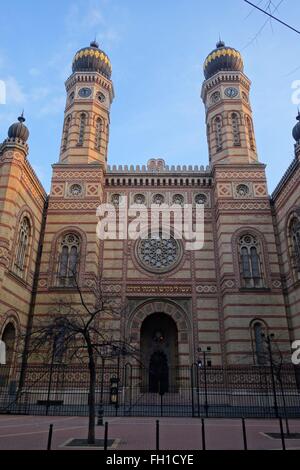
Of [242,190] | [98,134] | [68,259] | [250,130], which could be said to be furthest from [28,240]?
[250,130]

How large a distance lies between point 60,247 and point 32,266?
2.06 metres

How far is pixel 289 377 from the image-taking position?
1850 centimetres

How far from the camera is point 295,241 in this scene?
20.2m

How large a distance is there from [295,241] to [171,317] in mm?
8442

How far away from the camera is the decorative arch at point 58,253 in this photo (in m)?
21.0

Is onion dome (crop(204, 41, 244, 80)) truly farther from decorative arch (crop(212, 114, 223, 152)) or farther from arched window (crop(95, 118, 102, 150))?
arched window (crop(95, 118, 102, 150))

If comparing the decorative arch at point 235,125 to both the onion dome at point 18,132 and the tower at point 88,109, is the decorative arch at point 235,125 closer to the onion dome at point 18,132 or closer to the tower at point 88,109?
the tower at point 88,109

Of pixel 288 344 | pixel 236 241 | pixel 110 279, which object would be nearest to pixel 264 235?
pixel 236 241

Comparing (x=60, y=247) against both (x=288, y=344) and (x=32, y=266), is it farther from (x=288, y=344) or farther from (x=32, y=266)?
(x=288, y=344)

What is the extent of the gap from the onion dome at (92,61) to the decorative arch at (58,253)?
43.9ft

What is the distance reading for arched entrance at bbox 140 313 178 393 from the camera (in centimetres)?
2102

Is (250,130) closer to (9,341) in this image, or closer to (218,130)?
(218,130)

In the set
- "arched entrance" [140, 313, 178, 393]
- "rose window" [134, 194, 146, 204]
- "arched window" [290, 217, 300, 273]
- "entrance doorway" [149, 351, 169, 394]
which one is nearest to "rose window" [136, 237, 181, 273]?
"rose window" [134, 194, 146, 204]
